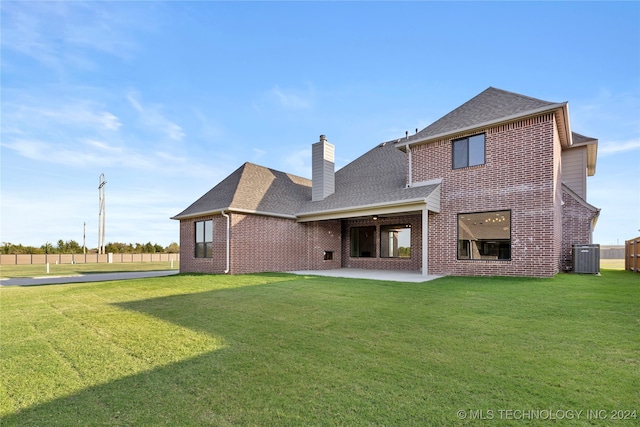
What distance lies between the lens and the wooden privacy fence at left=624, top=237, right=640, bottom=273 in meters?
12.7

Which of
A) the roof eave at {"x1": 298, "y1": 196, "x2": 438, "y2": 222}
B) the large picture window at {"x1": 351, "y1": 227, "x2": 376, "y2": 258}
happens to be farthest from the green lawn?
the large picture window at {"x1": 351, "y1": 227, "x2": 376, "y2": 258}

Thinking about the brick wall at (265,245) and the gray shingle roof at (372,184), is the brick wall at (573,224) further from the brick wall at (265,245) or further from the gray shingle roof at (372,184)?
the brick wall at (265,245)

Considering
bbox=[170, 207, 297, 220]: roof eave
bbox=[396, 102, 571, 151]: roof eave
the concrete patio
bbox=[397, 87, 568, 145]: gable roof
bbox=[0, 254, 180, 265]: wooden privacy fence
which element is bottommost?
bbox=[0, 254, 180, 265]: wooden privacy fence

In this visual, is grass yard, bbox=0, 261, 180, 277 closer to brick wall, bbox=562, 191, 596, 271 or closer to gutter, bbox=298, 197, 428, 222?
gutter, bbox=298, 197, 428, 222

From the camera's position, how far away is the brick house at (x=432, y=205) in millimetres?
9797

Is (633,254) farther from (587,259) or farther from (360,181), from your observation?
(360,181)

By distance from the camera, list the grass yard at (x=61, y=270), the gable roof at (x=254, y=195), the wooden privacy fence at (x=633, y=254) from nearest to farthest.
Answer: the wooden privacy fence at (x=633, y=254)
the gable roof at (x=254, y=195)
the grass yard at (x=61, y=270)

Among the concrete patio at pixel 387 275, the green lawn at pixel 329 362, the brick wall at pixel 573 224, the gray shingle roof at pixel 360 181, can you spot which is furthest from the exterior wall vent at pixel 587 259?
the gray shingle roof at pixel 360 181

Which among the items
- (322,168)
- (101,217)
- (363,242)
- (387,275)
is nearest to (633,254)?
(387,275)

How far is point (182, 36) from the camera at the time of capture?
11.9m

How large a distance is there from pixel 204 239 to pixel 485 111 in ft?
43.6

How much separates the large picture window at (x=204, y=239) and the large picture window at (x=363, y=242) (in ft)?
24.5

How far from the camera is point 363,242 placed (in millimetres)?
16672

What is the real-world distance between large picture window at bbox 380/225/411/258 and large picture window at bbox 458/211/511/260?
393 centimetres
